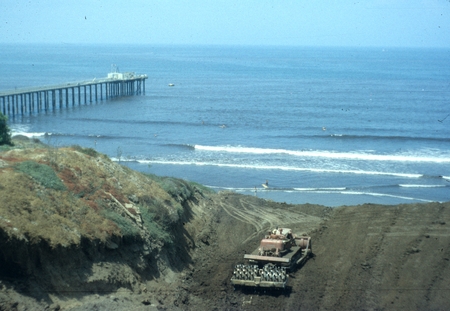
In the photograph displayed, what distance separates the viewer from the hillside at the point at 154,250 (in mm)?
14812

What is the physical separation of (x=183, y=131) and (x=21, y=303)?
44890 millimetres

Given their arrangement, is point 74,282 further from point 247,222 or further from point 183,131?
point 183,131

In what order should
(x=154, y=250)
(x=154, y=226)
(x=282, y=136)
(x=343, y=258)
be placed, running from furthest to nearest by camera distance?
(x=282, y=136) → (x=343, y=258) → (x=154, y=226) → (x=154, y=250)

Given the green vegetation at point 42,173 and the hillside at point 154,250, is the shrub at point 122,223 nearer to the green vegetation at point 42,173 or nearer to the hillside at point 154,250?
the hillside at point 154,250

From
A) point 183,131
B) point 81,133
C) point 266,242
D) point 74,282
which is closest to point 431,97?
point 183,131

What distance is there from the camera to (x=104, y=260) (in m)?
16.7

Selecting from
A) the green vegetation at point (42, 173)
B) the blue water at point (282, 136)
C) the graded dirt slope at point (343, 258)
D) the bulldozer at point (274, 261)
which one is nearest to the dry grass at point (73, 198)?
the green vegetation at point (42, 173)

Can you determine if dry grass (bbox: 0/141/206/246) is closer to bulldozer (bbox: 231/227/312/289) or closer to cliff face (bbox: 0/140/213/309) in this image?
cliff face (bbox: 0/140/213/309)

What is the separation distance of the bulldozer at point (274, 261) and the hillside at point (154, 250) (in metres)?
0.40

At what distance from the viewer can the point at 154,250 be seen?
18.9 m

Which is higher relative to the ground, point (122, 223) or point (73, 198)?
point (73, 198)

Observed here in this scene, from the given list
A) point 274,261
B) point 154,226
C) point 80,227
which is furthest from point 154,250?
point 274,261

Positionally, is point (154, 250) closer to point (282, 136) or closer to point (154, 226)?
point (154, 226)

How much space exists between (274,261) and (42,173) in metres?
7.79
